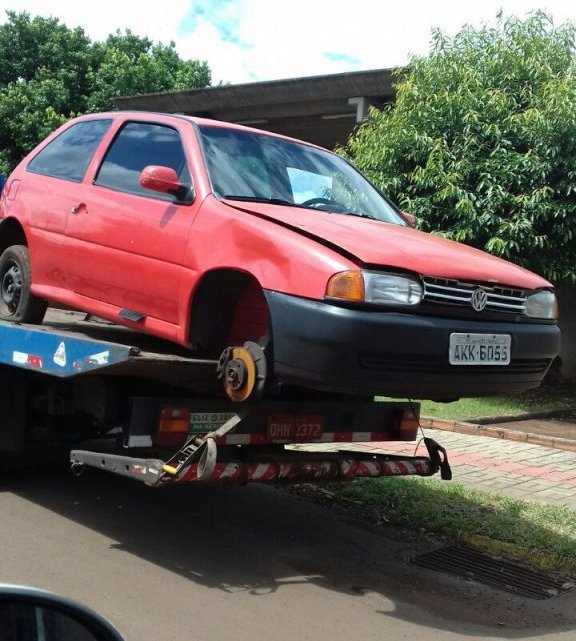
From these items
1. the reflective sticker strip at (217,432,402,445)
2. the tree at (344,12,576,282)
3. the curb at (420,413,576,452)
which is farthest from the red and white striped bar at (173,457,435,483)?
the tree at (344,12,576,282)

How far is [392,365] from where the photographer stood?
4.12 metres

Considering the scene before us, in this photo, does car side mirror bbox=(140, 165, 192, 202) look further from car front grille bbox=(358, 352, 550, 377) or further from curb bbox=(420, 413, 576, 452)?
curb bbox=(420, 413, 576, 452)

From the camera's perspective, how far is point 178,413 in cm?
473

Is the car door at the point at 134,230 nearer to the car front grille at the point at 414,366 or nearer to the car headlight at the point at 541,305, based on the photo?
the car front grille at the point at 414,366

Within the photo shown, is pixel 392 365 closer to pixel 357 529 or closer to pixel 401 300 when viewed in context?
pixel 401 300

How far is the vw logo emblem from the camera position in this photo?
4402 millimetres

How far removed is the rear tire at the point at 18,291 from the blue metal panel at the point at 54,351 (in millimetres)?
333

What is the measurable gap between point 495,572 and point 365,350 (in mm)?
2030

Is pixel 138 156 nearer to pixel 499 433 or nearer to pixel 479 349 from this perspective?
pixel 479 349

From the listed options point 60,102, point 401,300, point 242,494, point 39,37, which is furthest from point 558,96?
point 39,37

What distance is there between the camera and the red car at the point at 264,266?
163 inches

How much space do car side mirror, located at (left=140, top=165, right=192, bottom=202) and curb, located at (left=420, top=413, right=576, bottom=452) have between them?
5.54m

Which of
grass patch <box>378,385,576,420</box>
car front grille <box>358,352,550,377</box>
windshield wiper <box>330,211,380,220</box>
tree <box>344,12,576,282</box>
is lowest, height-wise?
grass patch <box>378,385,576,420</box>

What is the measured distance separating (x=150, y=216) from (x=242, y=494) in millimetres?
2607
